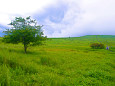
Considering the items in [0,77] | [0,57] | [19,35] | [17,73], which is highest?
[19,35]

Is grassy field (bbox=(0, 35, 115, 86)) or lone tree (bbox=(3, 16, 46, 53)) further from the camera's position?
lone tree (bbox=(3, 16, 46, 53))

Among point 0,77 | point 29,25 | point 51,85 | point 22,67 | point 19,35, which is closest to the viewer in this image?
point 0,77

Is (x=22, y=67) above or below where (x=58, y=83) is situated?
above

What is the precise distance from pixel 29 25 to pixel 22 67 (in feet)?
42.7

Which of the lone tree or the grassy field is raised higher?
the lone tree

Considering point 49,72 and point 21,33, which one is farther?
point 21,33

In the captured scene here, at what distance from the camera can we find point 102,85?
4.63 metres

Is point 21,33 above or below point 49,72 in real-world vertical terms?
above

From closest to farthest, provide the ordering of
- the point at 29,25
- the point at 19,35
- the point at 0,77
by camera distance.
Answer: the point at 0,77
the point at 19,35
the point at 29,25

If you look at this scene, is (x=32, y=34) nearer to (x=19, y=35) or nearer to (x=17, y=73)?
(x=19, y=35)

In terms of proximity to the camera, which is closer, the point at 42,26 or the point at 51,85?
the point at 51,85

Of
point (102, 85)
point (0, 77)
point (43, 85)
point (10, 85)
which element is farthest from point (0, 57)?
point (102, 85)

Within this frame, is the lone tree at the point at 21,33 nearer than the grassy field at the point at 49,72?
No

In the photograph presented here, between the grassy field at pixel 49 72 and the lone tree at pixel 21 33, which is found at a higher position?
the lone tree at pixel 21 33
